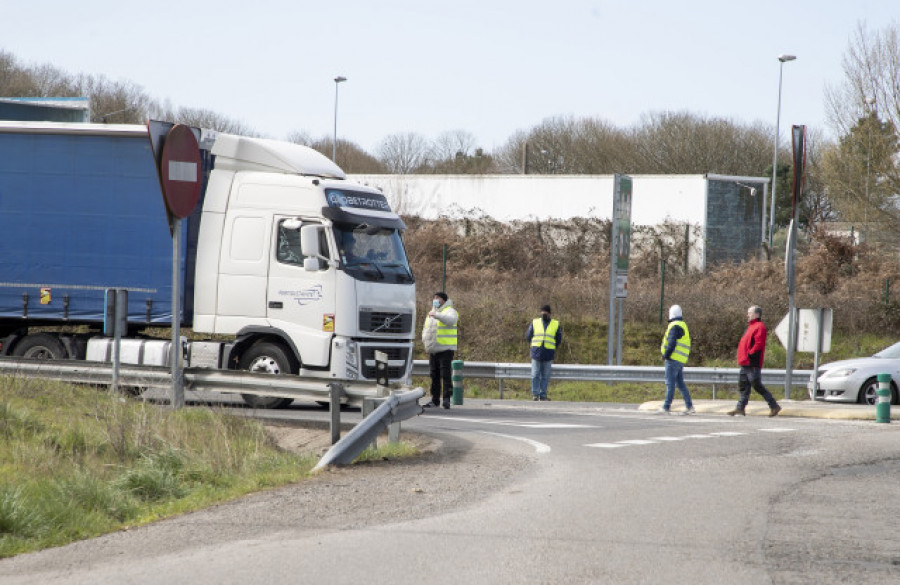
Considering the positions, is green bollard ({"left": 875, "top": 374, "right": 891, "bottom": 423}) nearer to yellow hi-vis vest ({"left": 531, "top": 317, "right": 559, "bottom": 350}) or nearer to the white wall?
yellow hi-vis vest ({"left": 531, "top": 317, "right": 559, "bottom": 350})

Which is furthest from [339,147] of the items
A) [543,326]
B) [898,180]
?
[543,326]

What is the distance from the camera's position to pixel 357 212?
15250mm

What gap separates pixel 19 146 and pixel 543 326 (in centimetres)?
965

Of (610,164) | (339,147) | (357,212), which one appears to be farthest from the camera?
(339,147)

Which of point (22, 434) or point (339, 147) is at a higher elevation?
point (339, 147)

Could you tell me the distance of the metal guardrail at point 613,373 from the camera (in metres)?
22.5

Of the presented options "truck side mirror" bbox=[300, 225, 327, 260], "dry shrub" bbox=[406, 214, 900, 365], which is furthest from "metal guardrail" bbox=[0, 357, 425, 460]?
"dry shrub" bbox=[406, 214, 900, 365]

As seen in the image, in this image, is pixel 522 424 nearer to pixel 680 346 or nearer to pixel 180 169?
pixel 680 346

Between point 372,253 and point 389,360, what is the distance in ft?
5.05

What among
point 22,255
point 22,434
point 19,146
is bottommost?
point 22,434

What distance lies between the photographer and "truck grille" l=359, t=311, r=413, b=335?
15117mm

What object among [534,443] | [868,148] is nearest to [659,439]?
[534,443]

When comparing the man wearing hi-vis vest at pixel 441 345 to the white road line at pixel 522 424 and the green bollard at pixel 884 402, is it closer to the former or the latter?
the white road line at pixel 522 424

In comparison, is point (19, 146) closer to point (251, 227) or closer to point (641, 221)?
point (251, 227)
